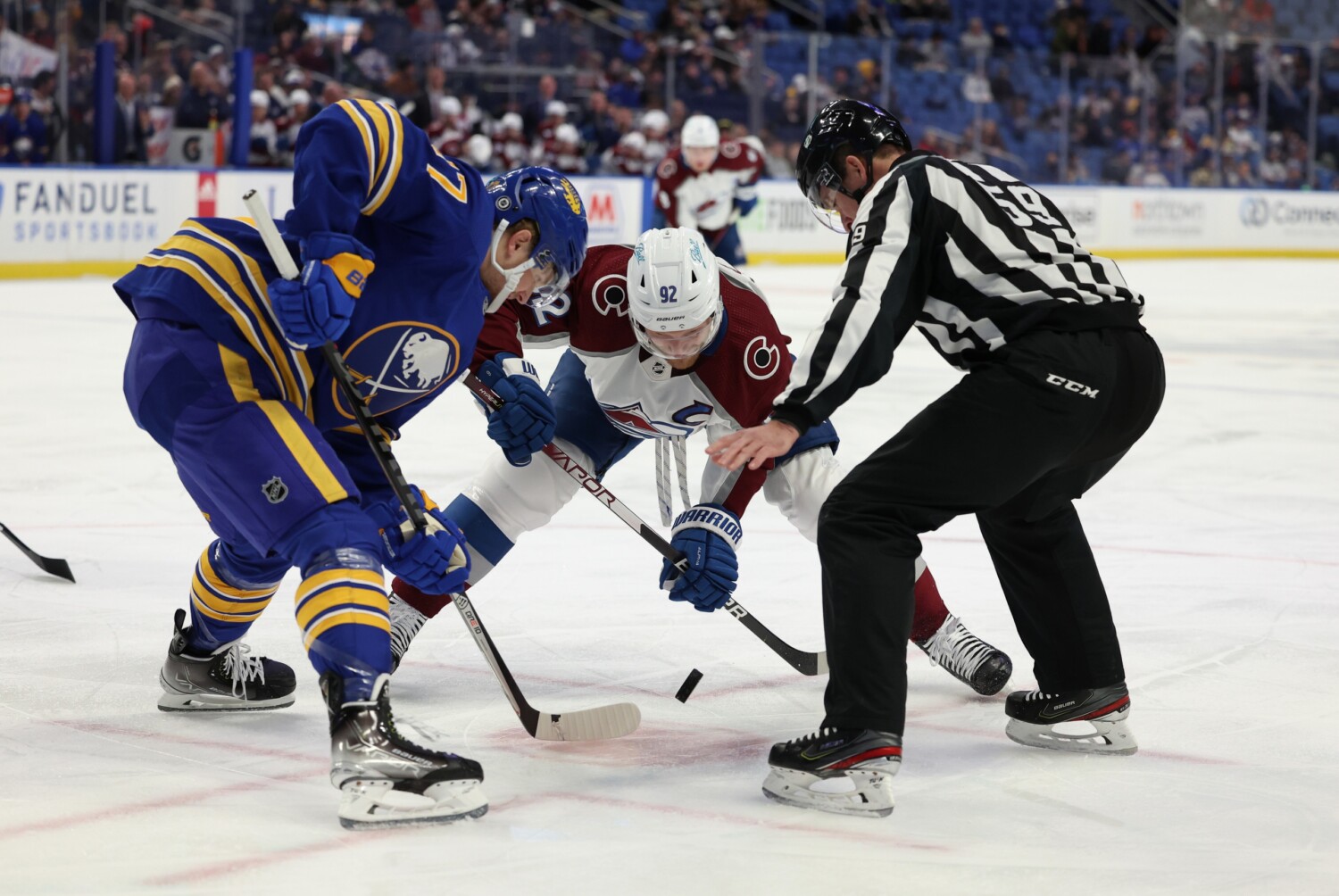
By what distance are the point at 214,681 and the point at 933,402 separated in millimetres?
1345

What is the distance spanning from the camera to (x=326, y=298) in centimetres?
232

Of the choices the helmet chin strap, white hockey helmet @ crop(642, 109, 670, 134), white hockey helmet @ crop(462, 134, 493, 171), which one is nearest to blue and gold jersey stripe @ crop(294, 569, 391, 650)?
the helmet chin strap

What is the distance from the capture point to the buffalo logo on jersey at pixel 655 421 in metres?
3.14

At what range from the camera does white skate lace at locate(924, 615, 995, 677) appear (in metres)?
3.13

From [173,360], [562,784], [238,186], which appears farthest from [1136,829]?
[238,186]

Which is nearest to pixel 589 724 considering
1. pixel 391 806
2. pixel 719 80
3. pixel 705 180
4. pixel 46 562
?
pixel 391 806

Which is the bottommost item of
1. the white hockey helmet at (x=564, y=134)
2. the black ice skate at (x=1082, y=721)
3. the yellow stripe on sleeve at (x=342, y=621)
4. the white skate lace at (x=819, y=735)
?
the black ice skate at (x=1082, y=721)

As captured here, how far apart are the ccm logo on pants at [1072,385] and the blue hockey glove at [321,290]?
1.00m

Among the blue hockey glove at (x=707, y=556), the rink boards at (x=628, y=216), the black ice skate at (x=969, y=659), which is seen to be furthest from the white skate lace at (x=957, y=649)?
the rink boards at (x=628, y=216)

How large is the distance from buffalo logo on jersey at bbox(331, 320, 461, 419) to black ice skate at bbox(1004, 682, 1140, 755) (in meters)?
1.13

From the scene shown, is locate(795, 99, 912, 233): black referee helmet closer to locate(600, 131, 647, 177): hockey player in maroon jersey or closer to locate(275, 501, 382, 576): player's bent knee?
locate(275, 501, 382, 576): player's bent knee

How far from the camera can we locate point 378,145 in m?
2.39

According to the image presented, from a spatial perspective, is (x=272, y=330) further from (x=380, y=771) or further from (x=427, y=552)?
(x=380, y=771)

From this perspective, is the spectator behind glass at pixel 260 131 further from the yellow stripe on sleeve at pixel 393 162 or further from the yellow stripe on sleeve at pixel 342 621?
the yellow stripe on sleeve at pixel 342 621
